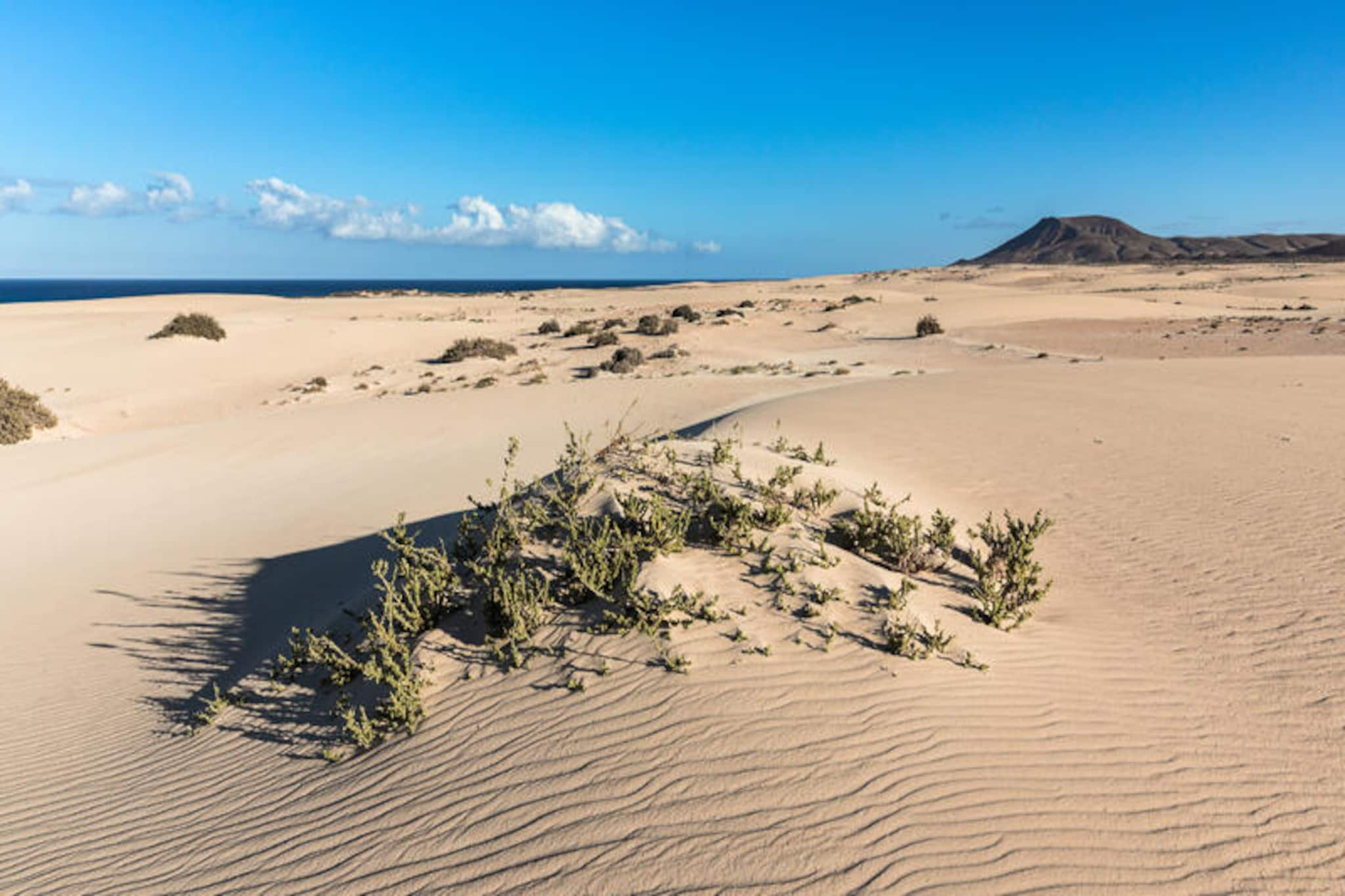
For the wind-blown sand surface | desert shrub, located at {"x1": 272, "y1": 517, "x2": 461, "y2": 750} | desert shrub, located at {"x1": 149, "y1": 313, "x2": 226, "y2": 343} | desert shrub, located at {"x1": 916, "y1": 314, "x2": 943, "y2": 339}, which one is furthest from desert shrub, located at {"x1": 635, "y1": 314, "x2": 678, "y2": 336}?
desert shrub, located at {"x1": 272, "y1": 517, "x2": 461, "y2": 750}

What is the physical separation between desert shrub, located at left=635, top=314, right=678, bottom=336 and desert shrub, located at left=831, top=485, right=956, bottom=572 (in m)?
24.6

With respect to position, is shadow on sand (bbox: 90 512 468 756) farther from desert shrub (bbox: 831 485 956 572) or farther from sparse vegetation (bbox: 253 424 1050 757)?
desert shrub (bbox: 831 485 956 572)

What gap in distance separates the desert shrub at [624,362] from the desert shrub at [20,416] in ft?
47.2

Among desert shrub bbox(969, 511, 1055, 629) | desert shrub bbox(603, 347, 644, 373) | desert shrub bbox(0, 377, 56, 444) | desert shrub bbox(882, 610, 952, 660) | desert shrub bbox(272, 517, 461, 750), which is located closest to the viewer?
desert shrub bbox(272, 517, 461, 750)

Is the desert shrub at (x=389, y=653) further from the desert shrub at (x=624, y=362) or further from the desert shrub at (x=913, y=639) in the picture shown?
the desert shrub at (x=624, y=362)

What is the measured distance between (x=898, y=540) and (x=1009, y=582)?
0.88 meters

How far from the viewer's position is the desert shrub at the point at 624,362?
2242cm

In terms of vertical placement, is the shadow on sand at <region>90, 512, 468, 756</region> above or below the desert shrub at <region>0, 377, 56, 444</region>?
below

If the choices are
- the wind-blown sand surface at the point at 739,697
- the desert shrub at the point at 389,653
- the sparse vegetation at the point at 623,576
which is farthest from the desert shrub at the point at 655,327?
the desert shrub at the point at 389,653

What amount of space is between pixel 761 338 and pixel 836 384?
1192cm

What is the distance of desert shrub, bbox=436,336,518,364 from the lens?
25297 millimetres

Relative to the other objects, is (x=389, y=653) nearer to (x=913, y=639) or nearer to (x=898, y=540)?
(x=913, y=639)

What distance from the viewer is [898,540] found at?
5691mm

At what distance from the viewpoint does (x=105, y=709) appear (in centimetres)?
539
